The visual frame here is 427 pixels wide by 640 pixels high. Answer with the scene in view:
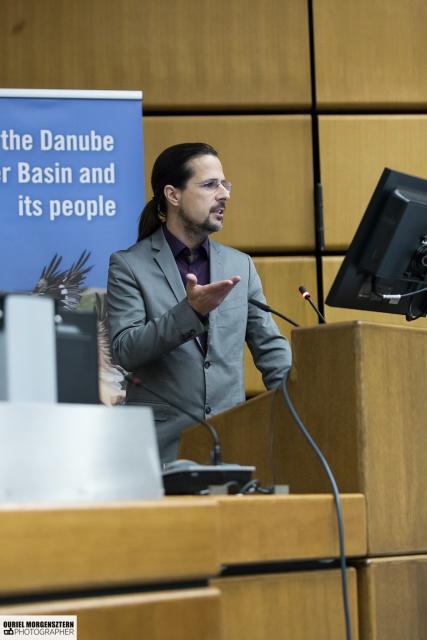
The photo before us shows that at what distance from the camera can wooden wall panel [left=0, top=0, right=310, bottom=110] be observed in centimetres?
414

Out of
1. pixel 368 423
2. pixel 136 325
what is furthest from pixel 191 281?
pixel 368 423

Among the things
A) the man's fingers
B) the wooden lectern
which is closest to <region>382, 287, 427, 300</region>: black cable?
the wooden lectern

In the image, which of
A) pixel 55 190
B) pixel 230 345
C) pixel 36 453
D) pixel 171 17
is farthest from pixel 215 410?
pixel 171 17

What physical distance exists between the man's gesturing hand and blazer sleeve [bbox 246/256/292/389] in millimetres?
577

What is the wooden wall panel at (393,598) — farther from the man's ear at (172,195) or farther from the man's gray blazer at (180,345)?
the man's ear at (172,195)

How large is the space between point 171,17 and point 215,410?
6.64ft

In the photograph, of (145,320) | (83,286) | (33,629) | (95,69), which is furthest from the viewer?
(95,69)

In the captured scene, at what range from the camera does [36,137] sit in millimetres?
3797

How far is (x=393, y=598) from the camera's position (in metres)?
1.65

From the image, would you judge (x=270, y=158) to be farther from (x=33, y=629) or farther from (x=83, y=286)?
(x=33, y=629)

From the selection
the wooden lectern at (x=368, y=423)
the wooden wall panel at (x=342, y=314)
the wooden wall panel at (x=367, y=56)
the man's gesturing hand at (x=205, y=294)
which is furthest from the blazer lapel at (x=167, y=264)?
the wooden wall panel at (x=367, y=56)

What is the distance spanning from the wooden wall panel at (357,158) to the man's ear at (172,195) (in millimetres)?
1233

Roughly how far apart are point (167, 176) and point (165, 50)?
1209 mm

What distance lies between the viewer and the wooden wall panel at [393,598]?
1620mm
